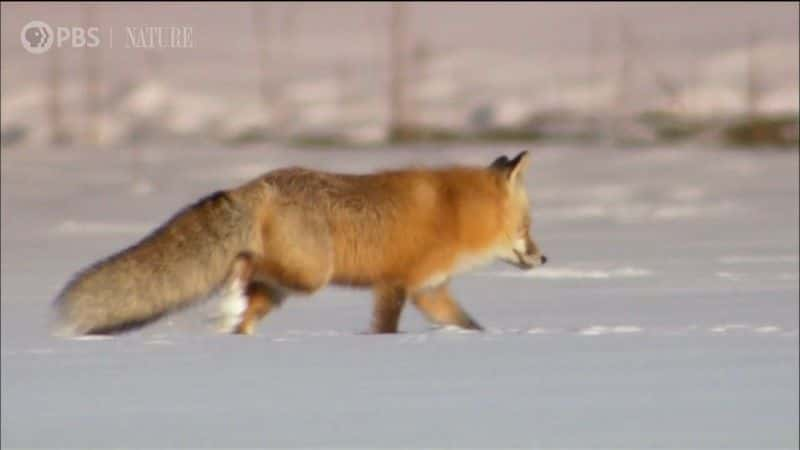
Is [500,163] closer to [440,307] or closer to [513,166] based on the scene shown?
[513,166]

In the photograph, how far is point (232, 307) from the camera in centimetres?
888

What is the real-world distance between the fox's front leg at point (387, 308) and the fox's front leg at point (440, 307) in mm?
265

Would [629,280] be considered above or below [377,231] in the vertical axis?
below

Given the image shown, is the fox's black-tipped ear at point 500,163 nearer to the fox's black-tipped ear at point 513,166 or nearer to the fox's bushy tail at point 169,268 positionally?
the fox's black-tipped ear at point 513,166

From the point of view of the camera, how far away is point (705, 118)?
85.8ft

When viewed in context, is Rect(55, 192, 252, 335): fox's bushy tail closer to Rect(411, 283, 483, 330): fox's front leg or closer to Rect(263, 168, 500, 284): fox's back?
Rect(263, 168, 500, 284): fox's back

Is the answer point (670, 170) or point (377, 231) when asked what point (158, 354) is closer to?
point (377, 231)

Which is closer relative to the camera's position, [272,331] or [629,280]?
[272,331]

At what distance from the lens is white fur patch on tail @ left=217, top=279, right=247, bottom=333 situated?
879cm

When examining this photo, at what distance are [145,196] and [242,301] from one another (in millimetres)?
12735

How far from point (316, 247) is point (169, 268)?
732 millimetres

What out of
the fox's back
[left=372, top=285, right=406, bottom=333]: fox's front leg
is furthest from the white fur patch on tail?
[left=372, top=285, right=406, bottom=333]: fox's front leg

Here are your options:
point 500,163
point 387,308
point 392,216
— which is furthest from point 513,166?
point 387,308

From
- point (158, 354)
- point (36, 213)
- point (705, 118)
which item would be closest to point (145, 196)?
point (36, 213)
